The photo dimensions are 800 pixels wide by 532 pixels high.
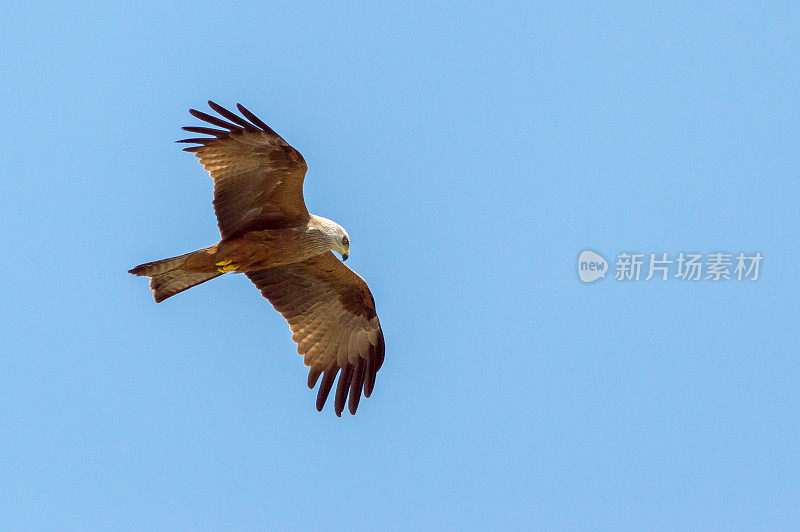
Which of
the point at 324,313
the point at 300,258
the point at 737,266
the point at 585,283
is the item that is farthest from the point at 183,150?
the point at 737,266

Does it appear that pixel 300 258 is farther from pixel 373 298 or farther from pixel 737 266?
pixel 737 266

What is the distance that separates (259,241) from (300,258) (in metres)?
0.46

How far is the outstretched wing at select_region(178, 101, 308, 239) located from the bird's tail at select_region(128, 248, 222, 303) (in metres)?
0.49

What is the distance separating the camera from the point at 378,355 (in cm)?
1465

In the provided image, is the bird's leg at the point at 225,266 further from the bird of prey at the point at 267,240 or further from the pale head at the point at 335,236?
the pale head at the point at 335,236

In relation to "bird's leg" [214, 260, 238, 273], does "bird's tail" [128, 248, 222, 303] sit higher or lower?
lower

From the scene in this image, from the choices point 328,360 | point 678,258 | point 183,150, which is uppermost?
point 678,258

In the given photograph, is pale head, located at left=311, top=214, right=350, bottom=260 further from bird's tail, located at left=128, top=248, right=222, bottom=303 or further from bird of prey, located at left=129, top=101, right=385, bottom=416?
bird's tail, located at left=128, top=248, right=222, bottom=303
